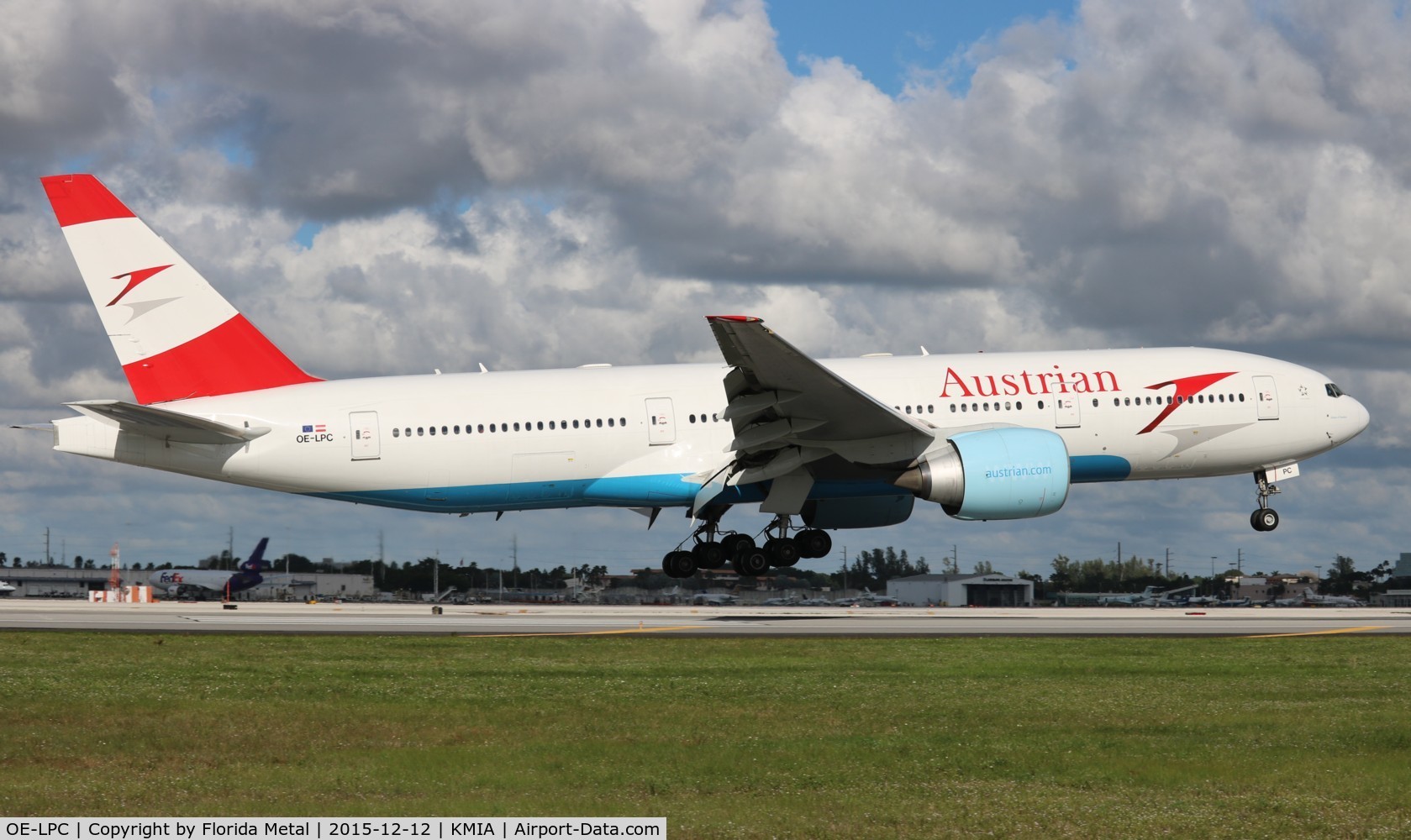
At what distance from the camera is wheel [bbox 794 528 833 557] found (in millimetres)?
36719

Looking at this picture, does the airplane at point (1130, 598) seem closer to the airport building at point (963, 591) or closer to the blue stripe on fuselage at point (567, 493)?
the airport building at point (963, 591)

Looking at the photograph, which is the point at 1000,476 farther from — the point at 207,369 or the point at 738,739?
the point at 207,369

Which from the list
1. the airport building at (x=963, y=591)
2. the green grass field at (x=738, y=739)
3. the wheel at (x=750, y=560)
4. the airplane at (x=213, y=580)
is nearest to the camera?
the green grass field at (x=738, y=739)

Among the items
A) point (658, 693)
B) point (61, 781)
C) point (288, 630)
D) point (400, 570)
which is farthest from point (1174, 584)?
point (61, 781)

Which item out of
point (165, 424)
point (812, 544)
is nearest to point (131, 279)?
point (165, 424)

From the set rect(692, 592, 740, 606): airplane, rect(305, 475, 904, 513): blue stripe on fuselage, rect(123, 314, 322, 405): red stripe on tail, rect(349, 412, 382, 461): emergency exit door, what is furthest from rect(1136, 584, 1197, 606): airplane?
rect(123, 314, 322, 405): red stripe on tail

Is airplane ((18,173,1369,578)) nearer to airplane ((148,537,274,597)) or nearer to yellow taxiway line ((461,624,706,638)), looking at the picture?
yellow taxiway line ((461,624,706,638))

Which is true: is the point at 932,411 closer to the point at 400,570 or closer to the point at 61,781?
the point at 61,781

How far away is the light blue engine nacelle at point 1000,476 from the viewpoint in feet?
104

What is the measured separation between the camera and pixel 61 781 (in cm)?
1309

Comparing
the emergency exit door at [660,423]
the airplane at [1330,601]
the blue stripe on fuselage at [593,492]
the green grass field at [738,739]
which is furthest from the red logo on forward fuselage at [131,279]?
the airplane at [1330,601]

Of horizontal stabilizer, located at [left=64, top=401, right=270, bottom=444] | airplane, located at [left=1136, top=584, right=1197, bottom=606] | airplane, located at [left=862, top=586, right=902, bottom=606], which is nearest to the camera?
horizontal stabilizer, located at [left=64, top=401, right=270, bottom=444]

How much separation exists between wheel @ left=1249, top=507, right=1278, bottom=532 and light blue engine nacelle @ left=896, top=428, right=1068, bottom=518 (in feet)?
30.5

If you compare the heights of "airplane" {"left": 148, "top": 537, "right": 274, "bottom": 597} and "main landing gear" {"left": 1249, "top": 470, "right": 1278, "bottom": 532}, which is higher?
"main landing gear" {"left": 1249, "top": 470, "right": 1278, "bottom": 532}
